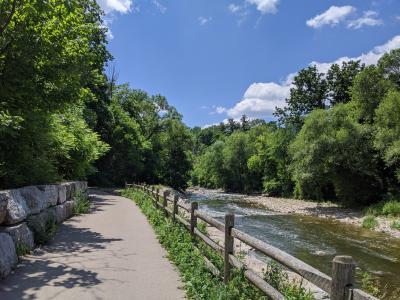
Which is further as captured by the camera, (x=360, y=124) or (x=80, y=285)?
(x=360, y=124)

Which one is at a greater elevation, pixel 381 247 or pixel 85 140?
pixel 85 140

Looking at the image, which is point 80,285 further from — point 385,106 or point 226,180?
point 226,180

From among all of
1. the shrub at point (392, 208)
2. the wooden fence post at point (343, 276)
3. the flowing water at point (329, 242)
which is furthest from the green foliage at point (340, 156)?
the wooden fence post at point (343, 276)

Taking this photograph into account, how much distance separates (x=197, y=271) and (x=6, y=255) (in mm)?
3193

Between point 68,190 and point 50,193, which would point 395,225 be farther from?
point 50,193

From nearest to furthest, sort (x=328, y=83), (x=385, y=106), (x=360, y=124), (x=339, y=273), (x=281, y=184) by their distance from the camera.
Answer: (x=339, y=273) < (x=385, y=106) < (x=360, y=124) < (x=328, y=83) < (x=281, y=184)

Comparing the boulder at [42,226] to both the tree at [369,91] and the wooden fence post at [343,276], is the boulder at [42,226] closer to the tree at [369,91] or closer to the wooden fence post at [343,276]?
the wooden fence post at [343,276]

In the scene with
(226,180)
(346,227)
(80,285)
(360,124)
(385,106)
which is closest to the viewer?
(80,285)

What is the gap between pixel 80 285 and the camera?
21.1ft

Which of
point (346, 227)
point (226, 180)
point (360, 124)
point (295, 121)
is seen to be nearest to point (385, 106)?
point (360, 124)

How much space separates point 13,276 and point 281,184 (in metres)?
46.8

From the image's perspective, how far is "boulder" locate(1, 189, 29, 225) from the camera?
7457 millimetres

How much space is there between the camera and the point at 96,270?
7414mm

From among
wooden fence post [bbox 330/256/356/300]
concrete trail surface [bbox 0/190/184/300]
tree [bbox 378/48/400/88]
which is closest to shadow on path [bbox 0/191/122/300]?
concrete trail surface [bbox 0/190/184/300]
